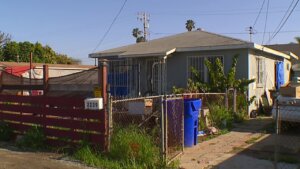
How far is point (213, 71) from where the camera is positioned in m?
15.8

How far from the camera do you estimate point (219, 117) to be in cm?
1241

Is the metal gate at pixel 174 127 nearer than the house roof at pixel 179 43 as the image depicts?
Yes

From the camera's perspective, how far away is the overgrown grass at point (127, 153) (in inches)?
298

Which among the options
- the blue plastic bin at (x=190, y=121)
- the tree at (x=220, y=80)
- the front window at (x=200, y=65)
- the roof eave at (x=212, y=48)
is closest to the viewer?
the blue plastic bin at (x=190, y=121)

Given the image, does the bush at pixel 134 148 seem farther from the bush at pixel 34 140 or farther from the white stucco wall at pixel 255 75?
the white stucco wall at pixel 255 75

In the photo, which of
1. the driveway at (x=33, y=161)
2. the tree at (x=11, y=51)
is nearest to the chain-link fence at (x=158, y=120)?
the driveway at (x=33, y=161)

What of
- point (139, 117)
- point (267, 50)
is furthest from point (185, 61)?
point (139, 117)

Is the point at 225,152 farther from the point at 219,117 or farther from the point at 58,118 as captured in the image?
the point at 58,118

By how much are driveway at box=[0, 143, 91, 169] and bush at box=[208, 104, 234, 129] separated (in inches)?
207

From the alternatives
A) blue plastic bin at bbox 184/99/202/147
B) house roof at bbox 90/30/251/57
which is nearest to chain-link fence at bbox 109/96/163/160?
blue plastic bin at bbox 184/99/202/147

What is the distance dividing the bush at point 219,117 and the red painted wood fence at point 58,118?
4.57 meters

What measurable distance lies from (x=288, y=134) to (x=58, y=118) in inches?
254

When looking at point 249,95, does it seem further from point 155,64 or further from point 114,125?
point 114,125

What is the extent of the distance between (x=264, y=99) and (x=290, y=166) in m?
10.7
